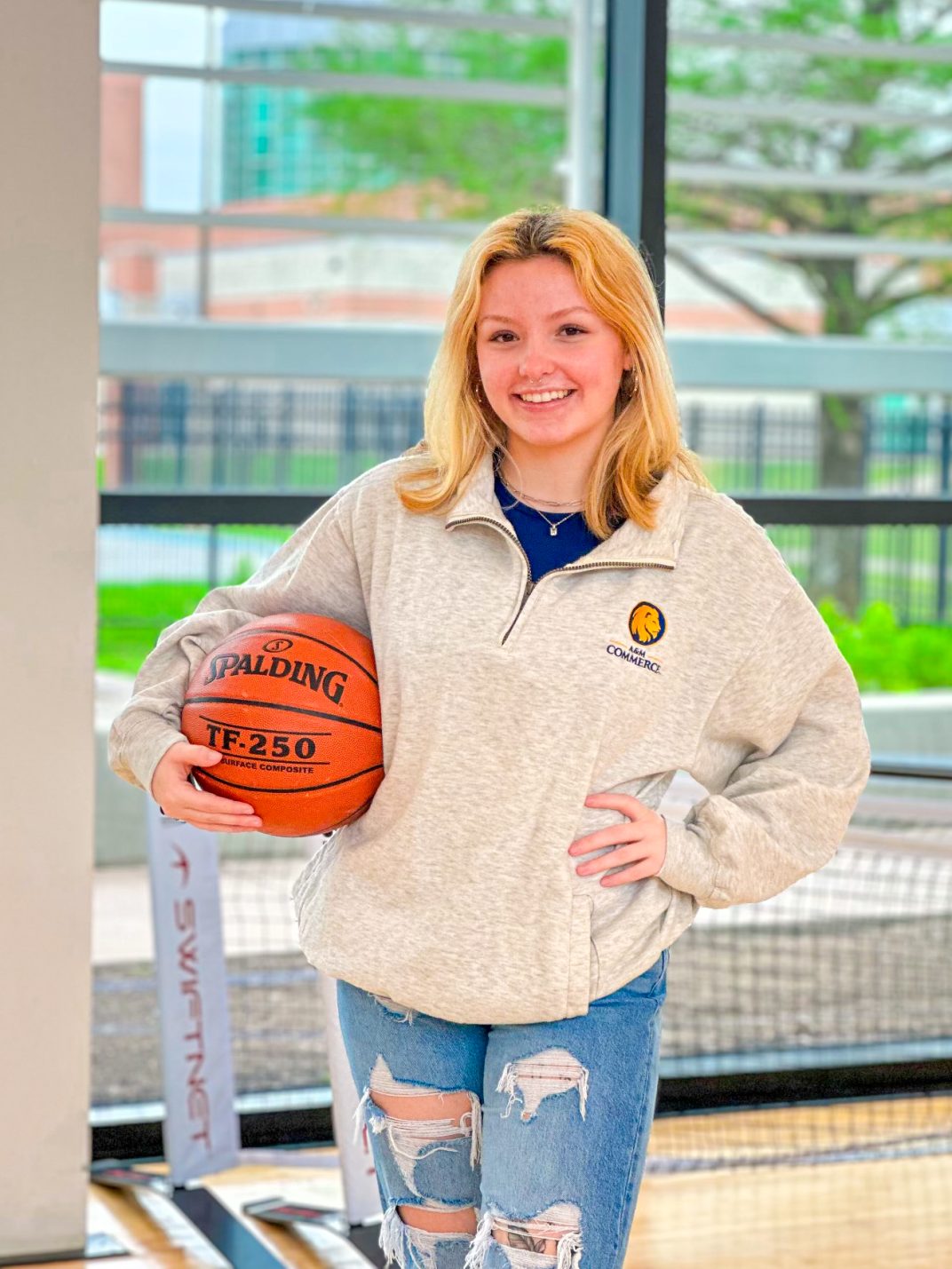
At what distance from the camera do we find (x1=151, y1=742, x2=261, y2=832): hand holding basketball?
1794mm

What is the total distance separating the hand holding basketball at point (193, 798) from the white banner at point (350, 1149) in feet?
3.49

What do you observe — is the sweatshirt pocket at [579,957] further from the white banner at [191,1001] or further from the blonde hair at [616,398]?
the white banner at [191,1001]

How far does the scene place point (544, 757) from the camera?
172cm

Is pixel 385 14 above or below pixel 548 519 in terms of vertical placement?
above

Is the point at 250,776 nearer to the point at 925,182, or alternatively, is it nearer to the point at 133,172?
the point at 925,182

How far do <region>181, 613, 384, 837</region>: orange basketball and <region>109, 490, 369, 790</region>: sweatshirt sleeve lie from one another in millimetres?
82

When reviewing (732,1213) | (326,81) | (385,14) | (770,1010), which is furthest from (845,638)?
(732,1213)

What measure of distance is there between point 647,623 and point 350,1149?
151cm

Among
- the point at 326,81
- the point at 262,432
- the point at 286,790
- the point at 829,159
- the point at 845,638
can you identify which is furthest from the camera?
the point at 829,159

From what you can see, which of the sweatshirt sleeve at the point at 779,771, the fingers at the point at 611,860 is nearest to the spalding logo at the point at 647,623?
the sweatshirt sleeve at the point at 779,771

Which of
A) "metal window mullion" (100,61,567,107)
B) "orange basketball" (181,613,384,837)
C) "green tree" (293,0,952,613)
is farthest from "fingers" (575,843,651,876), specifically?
"green tree" (293,0,952,613)

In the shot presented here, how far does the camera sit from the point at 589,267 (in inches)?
69.0

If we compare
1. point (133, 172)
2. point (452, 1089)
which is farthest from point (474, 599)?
point (133, 172)

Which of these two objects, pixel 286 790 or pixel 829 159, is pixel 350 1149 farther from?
pixel 829 159
